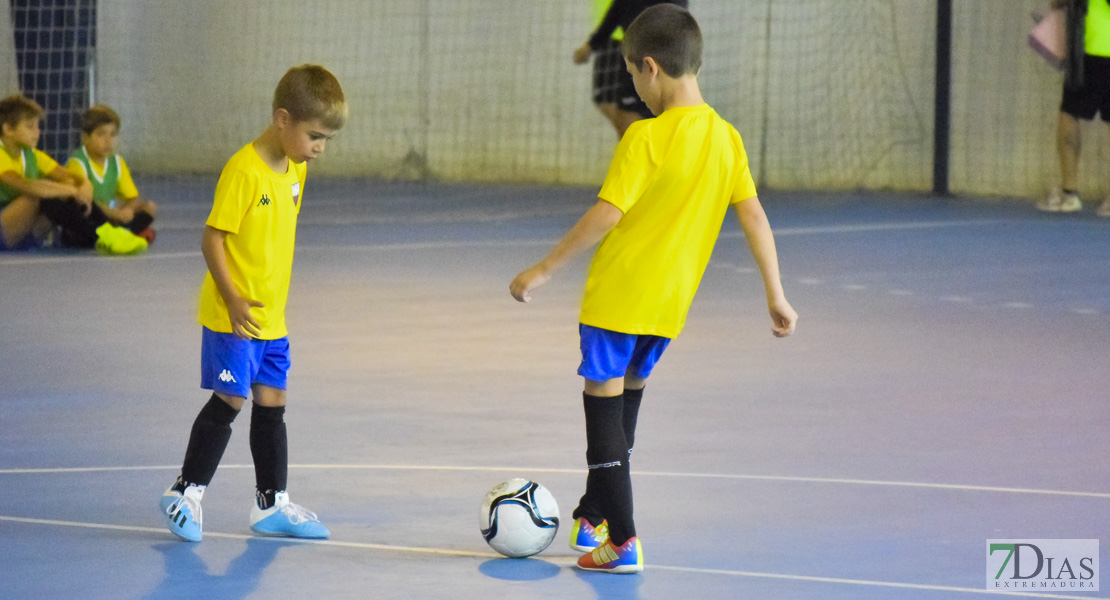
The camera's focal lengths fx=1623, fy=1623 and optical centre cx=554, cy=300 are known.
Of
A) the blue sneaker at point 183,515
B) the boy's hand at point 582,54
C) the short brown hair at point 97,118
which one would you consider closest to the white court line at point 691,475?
the blue sneaker at point 183,515

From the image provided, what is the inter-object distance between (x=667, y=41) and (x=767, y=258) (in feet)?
1.85

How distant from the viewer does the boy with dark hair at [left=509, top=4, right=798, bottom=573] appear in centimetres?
371

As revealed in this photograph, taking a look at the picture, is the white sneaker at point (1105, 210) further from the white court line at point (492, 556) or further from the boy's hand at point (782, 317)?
the white court line at point (492, 556)

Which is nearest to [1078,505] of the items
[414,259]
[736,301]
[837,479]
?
[837,479]

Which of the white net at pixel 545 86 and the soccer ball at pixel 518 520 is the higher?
the white net at pixel 545 86

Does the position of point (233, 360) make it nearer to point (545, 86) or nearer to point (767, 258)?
point (767, 258)

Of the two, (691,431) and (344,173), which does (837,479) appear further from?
(344,173)

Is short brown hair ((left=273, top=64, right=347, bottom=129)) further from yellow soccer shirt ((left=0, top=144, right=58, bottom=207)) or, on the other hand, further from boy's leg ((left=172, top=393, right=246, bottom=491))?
yellow soccer shirt ((left=0, top=144, right=58, bottom=207))

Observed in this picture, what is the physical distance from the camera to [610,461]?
378cm

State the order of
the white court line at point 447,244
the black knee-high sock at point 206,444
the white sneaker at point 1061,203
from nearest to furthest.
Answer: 1. the black knee-high sock at point 206,444
2. the white court line at point 447,244
3. the white sneaker at point 1061,203

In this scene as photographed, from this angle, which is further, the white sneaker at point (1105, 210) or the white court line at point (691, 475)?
the white sneaker at point (1105, 210)

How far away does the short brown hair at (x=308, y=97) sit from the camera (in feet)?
12.9

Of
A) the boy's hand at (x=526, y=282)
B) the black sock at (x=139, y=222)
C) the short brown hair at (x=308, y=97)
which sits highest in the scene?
the short brown hair at (x=308, y=97)

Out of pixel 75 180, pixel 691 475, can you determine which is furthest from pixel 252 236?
pixel 75 180
